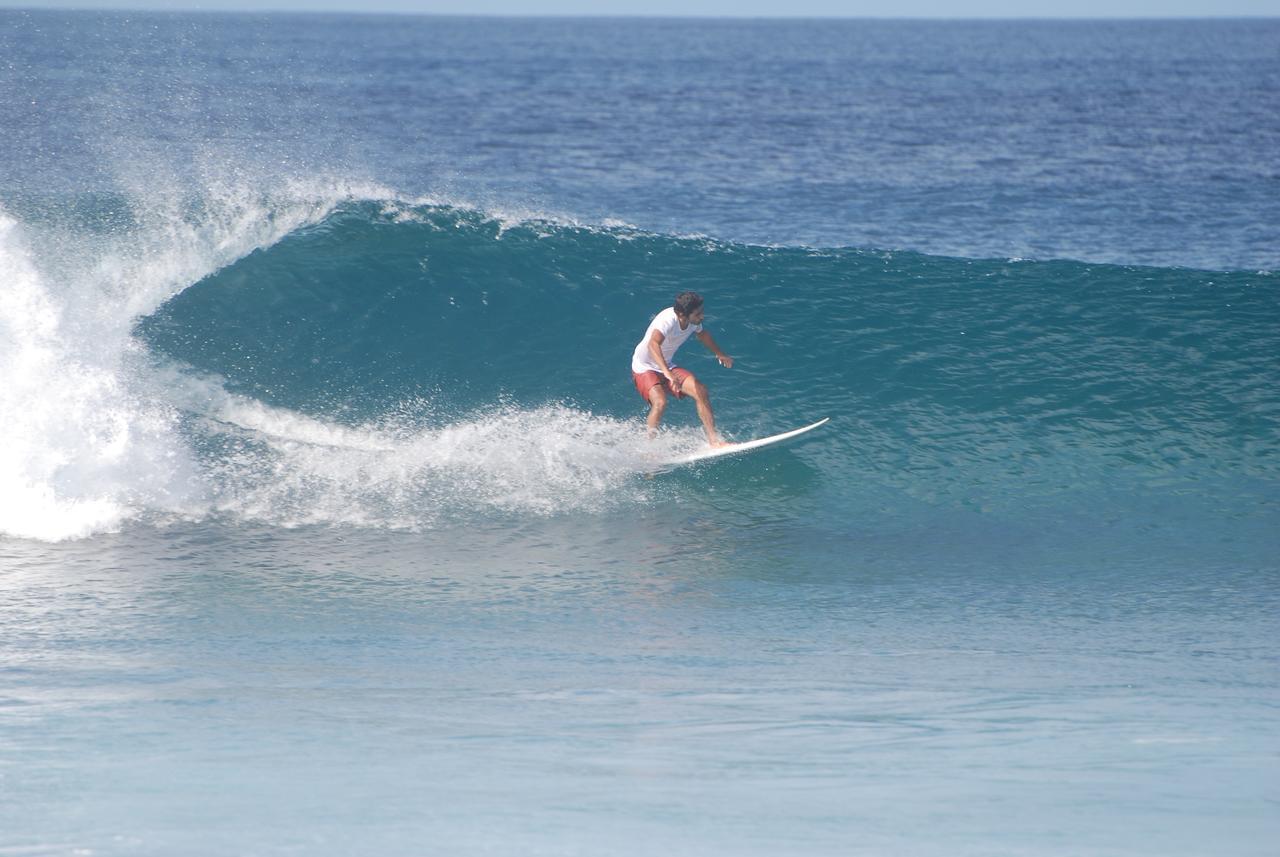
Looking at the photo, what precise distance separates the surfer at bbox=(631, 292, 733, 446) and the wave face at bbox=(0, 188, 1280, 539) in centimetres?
38

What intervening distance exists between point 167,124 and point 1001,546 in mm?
30458

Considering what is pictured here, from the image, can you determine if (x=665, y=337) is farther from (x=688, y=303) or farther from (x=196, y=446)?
(x=196, y=446)

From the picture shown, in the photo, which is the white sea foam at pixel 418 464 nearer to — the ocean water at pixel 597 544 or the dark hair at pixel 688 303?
the ocean water at pixel 597 544

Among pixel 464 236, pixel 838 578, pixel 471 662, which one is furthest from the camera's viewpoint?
pixel 464 236

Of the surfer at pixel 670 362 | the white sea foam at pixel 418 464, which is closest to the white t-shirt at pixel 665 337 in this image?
the surfer at pixel 670 362

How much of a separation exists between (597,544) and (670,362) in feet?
6.21

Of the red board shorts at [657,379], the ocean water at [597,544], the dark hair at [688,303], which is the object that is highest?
the dark hair at [688,303]

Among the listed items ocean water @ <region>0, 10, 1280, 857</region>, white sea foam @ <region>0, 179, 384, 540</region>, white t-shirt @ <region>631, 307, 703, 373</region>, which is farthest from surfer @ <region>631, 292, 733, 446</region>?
white sea foam @ <region>0, 179, 384, 540</region>

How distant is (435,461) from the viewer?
9.11m

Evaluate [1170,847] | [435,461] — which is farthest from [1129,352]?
[1170,847]

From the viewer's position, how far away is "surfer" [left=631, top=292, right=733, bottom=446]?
8.97 m

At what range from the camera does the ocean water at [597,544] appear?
176 inches

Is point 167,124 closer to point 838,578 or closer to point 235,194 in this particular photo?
point 235,194

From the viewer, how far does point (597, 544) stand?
312 inches
